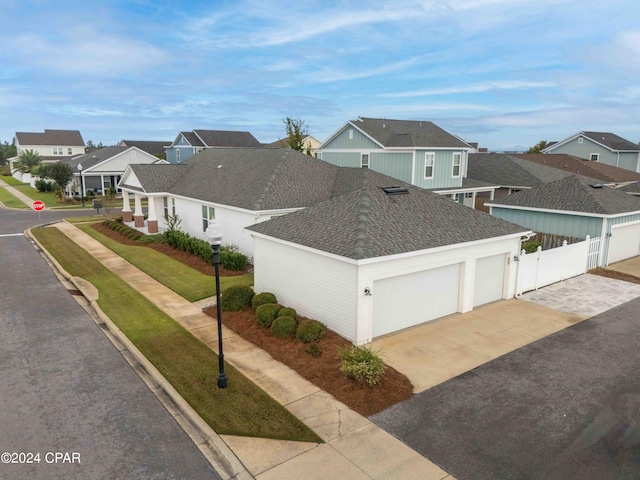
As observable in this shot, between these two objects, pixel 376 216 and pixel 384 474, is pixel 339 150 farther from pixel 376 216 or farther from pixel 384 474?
A: pixel 384 474

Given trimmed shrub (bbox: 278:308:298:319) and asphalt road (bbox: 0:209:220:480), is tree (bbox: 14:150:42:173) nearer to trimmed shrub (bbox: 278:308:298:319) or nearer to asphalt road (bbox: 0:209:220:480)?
asphalt road (bbox: 0:209:220:480)

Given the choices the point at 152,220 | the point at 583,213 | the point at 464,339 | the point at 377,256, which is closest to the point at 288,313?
the point at 377,256

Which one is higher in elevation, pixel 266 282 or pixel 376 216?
pixel 376 216

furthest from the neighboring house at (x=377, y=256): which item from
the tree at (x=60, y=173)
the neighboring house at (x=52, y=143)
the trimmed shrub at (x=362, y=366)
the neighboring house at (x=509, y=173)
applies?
the neighboring house at (x=52, y=143)

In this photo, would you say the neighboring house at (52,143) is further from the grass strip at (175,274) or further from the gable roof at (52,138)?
the grass strip at (175,274)

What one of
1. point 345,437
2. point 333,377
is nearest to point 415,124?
point 333,377

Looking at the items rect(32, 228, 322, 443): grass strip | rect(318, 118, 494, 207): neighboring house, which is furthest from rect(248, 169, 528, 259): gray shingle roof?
rect(318, 118, 494, 207): neighboring house
